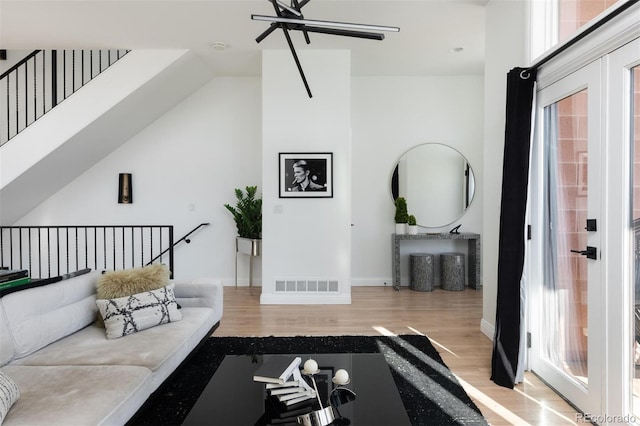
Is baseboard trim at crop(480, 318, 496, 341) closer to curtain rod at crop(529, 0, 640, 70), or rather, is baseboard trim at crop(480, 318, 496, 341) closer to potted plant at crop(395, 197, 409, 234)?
potted plant at crop(395, 197, 409, 234)

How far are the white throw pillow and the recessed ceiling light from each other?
3922 mm

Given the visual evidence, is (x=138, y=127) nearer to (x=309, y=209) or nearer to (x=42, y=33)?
(x=42, y=33)

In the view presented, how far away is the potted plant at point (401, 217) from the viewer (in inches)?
210

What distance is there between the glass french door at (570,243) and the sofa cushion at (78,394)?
238cm

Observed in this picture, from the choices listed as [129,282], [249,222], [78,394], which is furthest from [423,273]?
[78,394]

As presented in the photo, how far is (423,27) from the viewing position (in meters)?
3.99

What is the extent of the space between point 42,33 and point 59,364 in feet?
13.1

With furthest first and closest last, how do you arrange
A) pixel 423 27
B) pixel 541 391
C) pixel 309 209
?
pixel 309 209, pixel 423 27, pixel 541 391

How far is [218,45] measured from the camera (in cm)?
442

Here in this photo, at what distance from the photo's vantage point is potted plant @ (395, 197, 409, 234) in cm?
534

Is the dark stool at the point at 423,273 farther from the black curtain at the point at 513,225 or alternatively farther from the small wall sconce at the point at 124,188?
the small wall sconce at the point at 124,188

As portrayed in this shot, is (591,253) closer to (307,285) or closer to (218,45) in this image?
(307,285)

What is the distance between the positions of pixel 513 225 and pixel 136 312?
8.51 feet

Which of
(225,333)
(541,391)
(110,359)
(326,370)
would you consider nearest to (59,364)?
(110,359)
